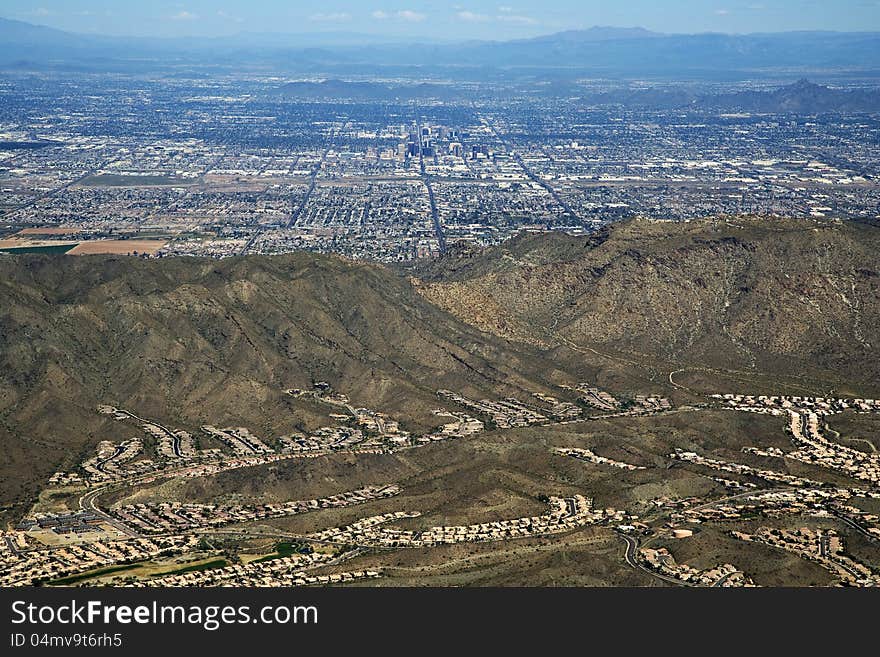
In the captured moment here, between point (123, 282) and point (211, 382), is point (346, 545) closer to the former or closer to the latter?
point (211, 382)

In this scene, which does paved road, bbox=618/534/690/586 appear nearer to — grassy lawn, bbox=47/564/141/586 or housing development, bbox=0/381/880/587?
housing development, bbox=0/381/880/587

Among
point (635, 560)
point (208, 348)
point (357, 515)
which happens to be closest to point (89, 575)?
point (357, 515)

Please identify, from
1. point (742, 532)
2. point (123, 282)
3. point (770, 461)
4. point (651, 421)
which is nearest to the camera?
point (742, 532)

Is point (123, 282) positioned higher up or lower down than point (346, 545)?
higher up

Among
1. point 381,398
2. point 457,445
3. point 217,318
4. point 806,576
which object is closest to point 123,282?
point 217,318

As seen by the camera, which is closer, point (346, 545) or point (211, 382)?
point (346, 545)

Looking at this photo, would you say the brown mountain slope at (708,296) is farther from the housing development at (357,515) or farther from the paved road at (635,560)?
the paved road at (635,560)

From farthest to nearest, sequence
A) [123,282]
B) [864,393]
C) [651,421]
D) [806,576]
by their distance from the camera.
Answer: [123,282] → [864,393] → [651,421] → [806,576]

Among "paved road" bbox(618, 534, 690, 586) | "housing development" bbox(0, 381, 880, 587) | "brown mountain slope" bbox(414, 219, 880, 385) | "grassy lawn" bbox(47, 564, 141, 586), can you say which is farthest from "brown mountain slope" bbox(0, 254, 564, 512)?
"paved road" bbox(618, 534, 690, 586)

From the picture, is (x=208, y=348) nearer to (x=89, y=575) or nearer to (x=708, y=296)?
(x=89, y=575)
